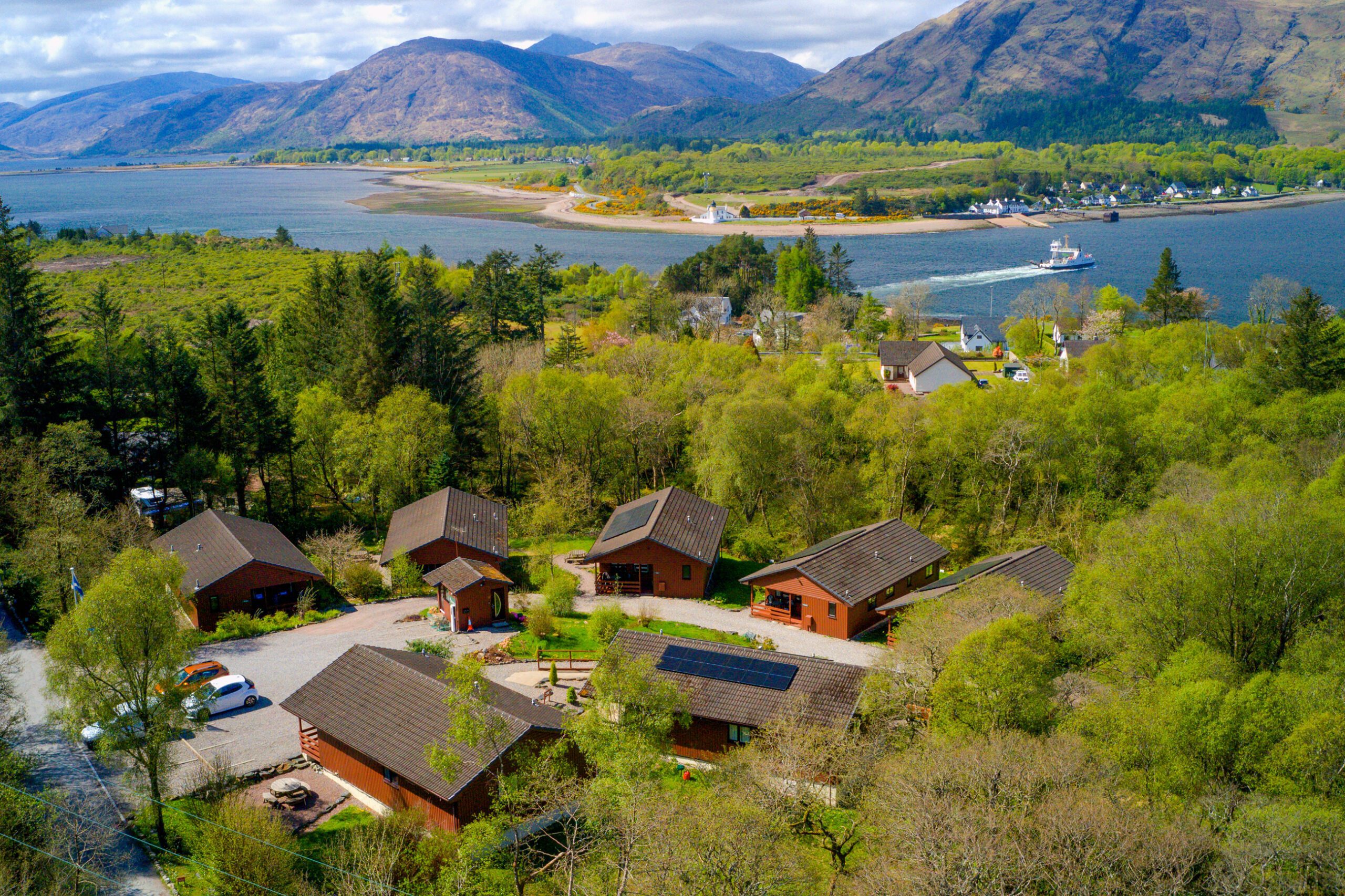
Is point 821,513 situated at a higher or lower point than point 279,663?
higher

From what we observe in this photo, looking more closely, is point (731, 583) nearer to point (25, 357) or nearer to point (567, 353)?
point (567, 353)

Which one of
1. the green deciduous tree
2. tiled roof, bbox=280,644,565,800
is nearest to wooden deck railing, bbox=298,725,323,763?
tiled roof, bbox=280,644,565,800

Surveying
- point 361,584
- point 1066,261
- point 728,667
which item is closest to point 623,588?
point 361,584

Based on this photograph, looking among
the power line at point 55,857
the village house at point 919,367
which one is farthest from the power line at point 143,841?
the village house at point 919,367

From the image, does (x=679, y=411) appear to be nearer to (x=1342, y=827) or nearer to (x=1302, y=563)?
(x=1302, y=563)

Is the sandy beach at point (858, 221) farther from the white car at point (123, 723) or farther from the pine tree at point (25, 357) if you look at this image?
the white car at point (123, 723)
